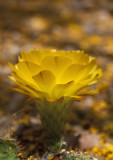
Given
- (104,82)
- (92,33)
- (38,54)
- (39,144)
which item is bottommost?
(39,144)

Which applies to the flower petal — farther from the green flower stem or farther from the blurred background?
the blurred background

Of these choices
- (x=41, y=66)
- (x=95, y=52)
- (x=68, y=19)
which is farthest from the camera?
(x=68, y=19)

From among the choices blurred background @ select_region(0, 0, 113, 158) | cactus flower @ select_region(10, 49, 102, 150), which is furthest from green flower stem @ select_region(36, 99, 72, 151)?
blurred background @ select_region(0, 0, 113, 158)

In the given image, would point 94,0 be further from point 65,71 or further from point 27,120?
point 65,71

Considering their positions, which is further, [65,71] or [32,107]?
[32,107]

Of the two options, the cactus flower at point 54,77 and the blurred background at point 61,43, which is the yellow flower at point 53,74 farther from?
the blurred background at point 61,43

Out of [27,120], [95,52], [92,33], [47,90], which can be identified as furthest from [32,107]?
[92,33]

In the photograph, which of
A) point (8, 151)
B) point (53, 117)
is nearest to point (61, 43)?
point (53, 117)
